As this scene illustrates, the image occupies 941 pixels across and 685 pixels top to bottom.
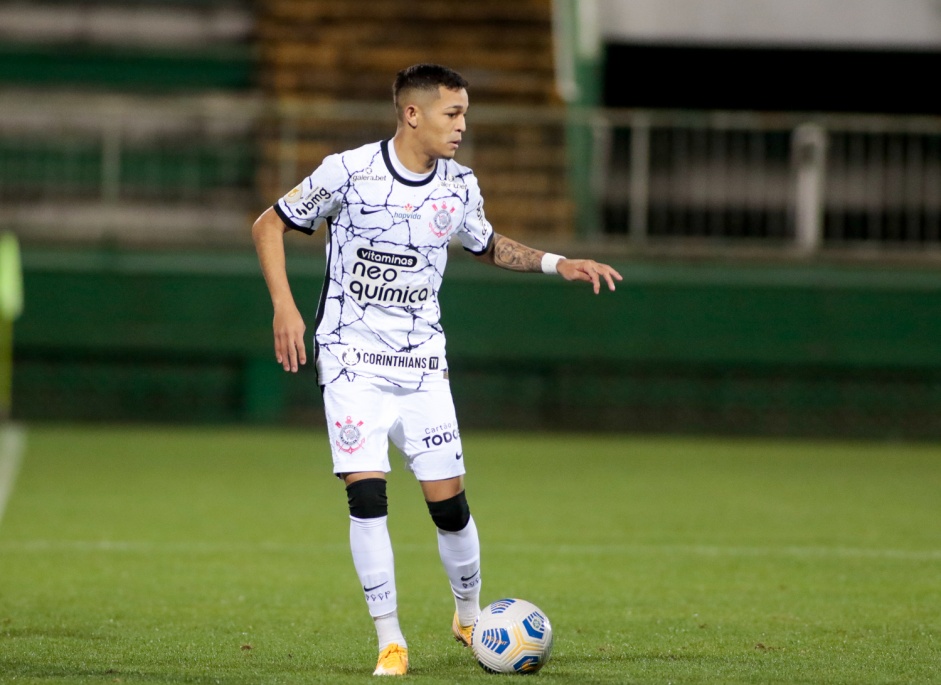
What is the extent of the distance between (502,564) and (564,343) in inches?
282

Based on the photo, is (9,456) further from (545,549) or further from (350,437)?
(350,437)

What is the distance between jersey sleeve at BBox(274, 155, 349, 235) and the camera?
17.8 ft

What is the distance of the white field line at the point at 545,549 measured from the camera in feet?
27.1

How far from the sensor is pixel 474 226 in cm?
573

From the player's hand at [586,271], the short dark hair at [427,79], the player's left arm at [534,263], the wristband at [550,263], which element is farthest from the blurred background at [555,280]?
the short dark hair at [427,79]

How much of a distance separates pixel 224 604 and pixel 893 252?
1027 centimetres

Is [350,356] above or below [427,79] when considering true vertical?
below

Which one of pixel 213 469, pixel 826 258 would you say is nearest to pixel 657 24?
pixel 826 258

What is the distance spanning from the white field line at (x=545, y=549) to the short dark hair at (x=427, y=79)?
358 centimetres

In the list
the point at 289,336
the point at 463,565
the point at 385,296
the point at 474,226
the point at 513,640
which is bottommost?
the point at 513,640

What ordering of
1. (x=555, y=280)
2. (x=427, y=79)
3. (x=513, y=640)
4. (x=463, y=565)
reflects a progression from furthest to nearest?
1. (x=555, y=280)
2. (x=463, y=565)
3. (x=427, y=79)
4. (x=513, y=640)

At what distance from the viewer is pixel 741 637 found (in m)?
5.96

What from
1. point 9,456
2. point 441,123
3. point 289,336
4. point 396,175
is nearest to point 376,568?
point 289,336

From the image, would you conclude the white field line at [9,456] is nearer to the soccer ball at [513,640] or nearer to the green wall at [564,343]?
the green wall at [564,343]
